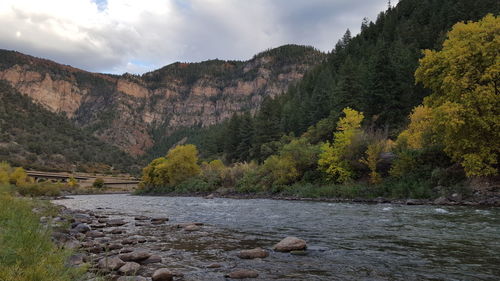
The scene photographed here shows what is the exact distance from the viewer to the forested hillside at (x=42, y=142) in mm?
125750

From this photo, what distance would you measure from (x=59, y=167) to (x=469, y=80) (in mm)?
146617

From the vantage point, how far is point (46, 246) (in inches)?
264

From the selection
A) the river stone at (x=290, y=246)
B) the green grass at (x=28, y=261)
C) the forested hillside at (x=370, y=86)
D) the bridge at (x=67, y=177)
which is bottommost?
the bridge at (x=67, y=177)

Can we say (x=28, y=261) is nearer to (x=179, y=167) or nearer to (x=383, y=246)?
(x=383, y=246)

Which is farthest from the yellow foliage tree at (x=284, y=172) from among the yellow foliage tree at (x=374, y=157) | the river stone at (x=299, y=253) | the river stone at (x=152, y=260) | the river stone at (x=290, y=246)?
the river stone at (x=152, y=260)

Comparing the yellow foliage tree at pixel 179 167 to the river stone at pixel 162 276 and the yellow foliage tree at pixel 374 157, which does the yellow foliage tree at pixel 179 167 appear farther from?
the river stone at pixel 162 276

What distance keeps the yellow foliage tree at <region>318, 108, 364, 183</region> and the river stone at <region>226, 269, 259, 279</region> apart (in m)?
32.9

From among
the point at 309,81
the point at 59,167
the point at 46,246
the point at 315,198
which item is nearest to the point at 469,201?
the point at 315,198

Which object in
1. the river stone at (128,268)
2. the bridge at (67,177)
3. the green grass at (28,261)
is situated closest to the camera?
the green grass at (28,261)

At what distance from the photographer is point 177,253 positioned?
11.9 metres

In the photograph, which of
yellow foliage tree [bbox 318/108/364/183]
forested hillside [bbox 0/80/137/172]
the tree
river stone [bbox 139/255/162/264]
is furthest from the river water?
forested hillside [bbox 0/80/137/172]

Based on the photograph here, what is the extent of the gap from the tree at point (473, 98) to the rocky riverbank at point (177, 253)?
1855cm

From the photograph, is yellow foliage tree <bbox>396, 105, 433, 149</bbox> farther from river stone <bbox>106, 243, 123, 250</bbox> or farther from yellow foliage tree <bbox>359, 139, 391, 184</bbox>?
river stone <bbox>106, 243, 123, 250</bbox>

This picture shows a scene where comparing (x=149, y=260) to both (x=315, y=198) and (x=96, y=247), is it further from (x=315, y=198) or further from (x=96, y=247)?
(x=315, y=198)
